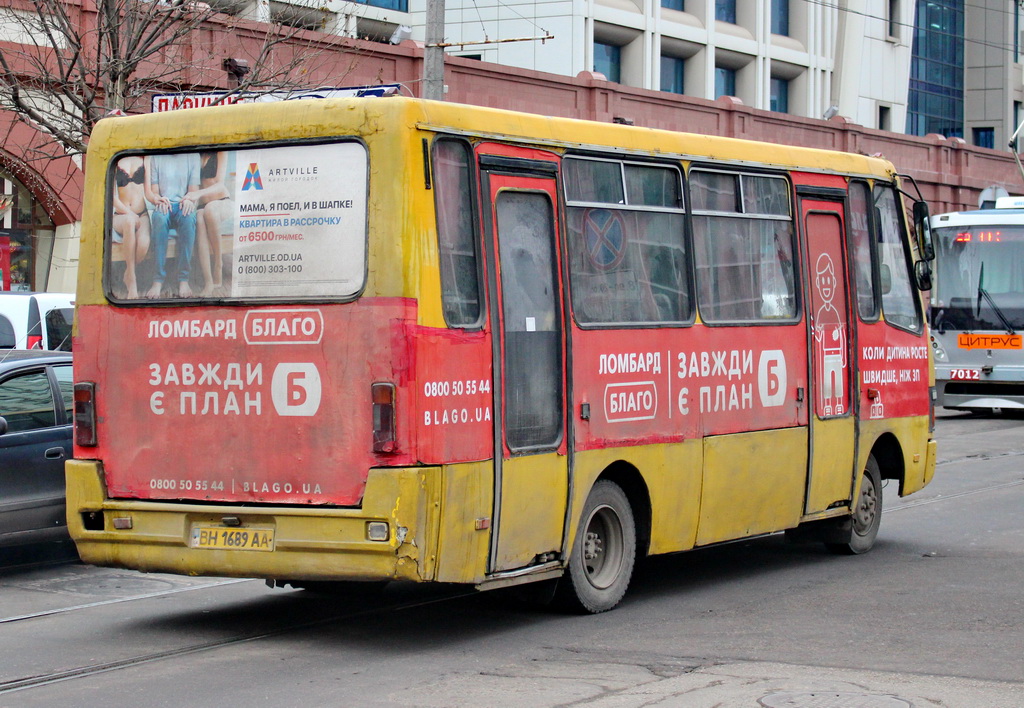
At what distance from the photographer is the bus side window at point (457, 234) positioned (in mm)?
7699

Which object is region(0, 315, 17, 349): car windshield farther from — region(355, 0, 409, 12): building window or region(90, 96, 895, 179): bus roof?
region(355, 0, 409, 12): building window

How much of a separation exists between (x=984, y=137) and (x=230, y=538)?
6489 centimetres

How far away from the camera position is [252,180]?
7.90 m

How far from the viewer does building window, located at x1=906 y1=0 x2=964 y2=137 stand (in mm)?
63375

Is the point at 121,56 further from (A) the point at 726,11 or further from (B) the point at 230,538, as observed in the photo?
(A) the point at 726,11

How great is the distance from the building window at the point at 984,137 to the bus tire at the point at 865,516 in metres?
59.5

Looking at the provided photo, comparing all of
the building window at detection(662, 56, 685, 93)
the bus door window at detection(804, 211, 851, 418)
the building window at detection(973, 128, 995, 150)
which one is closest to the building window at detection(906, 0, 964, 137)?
the building window at detection(973, 128, 995, 150)

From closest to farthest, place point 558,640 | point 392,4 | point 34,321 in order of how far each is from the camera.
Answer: point 558,640
point 34,321
point 392,4

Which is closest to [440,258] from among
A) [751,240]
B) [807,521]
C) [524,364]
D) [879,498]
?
[524,364]

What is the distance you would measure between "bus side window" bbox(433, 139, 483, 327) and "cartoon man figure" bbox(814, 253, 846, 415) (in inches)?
146

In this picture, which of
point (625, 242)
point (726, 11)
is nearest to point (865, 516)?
point (625, 242)

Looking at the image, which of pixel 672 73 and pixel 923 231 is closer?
pixel 923 231

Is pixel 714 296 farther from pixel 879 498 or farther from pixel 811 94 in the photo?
pixel 811 94

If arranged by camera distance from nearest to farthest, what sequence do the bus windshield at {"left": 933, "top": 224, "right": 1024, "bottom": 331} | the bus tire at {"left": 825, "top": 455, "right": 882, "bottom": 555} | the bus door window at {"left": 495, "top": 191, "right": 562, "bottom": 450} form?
1. the bus door window at {"left": 495, "top": 191, "right": 562, "bottom": 450}
2. the bus tire at {"left": 825, "top": 455, "right": 882, "bottom": 555}
3. the bus windshield at {"left": 933, "top": 224, "right": 1024, "bottom": 331}
